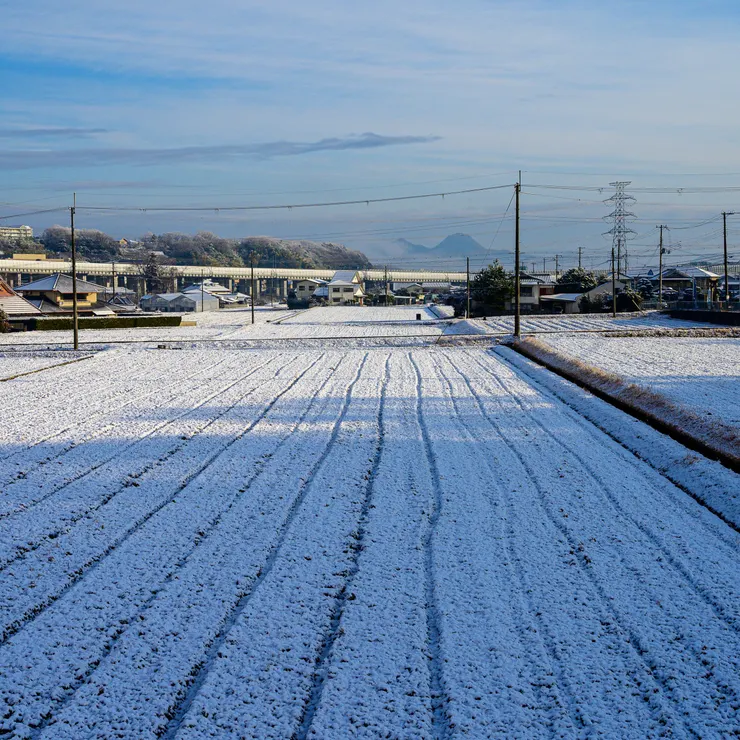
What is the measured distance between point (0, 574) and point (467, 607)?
433cm

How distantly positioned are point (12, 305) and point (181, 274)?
94776 mm

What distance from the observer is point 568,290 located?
8575 centimetres

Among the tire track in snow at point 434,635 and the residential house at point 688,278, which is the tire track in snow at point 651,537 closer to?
the tire track in snow at point 434,635

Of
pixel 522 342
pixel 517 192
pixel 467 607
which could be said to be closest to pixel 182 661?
pixel 467 607

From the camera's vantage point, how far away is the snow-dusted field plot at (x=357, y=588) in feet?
17.6

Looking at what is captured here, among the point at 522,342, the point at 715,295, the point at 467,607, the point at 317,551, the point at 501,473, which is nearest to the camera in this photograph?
the point at 467,607

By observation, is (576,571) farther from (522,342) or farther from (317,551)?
(522,342)

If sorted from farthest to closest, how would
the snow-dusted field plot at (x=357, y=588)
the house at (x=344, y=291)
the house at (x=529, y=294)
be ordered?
the house at (x=344, y=291) → the house at (x=529, y=294) → the snow-dusted field plot at (x=357, y=588)

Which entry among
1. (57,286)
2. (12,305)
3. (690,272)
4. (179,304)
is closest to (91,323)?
(12,305)

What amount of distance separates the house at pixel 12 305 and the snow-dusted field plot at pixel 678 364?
1387 inches

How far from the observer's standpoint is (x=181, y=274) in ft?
484

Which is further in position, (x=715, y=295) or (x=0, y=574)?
(x=715, y=295)

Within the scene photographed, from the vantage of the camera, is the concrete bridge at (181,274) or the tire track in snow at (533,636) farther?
the concrete bridge at (181,274)

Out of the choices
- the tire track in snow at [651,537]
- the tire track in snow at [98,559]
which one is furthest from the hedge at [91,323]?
the tire track in snow at [651,537]
